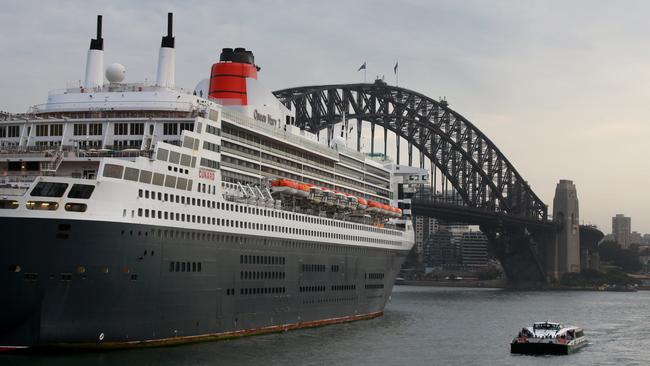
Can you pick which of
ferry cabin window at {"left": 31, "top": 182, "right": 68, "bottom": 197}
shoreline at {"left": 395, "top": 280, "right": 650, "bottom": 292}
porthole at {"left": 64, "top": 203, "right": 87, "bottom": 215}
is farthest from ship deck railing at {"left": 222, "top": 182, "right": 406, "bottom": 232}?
shoreline at {"left": 395, "top": 280, "right": 650, "bottom": 292}

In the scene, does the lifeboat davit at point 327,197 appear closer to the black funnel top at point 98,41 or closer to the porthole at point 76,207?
the black funnel top at point 98,41

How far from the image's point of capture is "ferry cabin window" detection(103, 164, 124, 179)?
38906 millimetres

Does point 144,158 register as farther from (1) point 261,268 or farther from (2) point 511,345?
(2) point 511,345

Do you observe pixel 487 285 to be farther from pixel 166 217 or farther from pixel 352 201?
pixel 166 217

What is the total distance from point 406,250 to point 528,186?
301ft

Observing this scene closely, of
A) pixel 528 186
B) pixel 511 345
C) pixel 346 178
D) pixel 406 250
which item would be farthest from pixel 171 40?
pixel 528 186

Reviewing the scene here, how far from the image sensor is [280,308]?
50.6 metres

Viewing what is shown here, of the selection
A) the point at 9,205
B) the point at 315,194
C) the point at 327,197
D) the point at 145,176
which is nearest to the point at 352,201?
the point at 327,197

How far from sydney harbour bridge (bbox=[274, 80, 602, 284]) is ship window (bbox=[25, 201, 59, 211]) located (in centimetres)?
7615

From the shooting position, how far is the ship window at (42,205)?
37.5 metres

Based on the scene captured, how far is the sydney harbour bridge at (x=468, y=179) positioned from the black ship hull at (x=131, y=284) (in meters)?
66.2

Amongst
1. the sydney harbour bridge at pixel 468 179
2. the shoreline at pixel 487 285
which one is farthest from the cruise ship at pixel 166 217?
the shoreline at pixel 487 285

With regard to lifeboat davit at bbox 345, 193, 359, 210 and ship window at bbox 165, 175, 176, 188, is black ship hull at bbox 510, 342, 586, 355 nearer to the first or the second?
lifeboat davit at bbox 345, 193, 359, 210

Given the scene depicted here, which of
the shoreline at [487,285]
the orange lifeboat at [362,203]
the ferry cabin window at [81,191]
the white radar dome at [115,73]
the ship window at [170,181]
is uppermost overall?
the white radar dome at [115,73]
